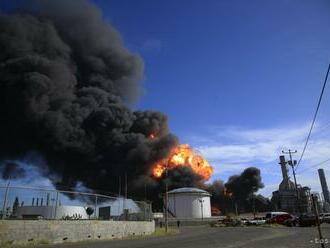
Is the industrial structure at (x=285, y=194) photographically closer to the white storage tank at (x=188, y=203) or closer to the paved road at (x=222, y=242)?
the white storage tank at (x=188, y=203)

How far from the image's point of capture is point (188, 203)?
323 feet

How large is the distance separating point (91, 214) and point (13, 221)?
845cm

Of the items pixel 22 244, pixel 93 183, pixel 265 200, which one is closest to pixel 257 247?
pixel 22 244

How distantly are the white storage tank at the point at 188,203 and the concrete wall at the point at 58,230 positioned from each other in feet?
210

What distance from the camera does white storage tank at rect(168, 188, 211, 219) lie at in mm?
97062

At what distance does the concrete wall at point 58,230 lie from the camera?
69.9ft

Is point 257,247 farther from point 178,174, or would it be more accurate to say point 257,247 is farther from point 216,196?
point 216,196

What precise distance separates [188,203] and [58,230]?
76.4 m

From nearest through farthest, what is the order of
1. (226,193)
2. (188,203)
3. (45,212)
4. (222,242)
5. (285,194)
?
(222,242) → (45,212) → (188,203) → (226,193) → (285,194)

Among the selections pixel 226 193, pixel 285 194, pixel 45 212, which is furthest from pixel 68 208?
pixel 285 194

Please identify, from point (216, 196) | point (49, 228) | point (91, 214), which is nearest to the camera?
point (49, 228)

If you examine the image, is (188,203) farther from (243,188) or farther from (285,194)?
(285,194)

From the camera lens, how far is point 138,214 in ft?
129

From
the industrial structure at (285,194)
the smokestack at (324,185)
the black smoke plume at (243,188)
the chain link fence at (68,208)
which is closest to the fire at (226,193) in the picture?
the black smoke plume at (243,188)
